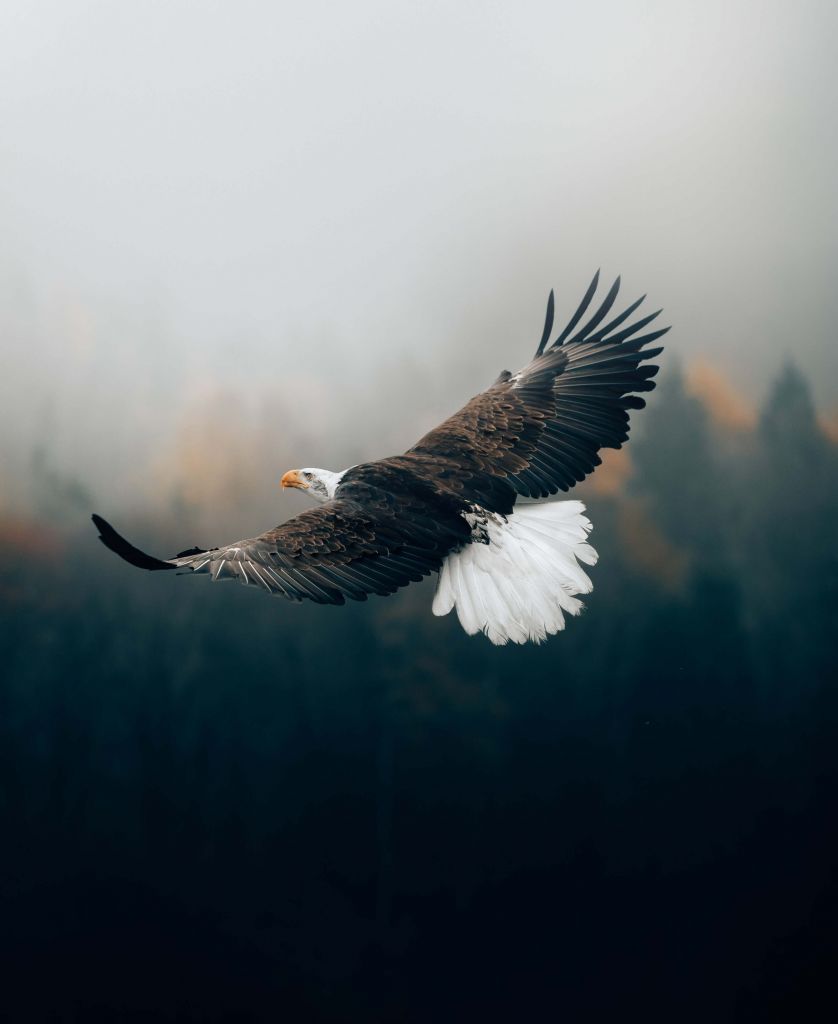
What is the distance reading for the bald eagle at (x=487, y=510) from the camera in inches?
111

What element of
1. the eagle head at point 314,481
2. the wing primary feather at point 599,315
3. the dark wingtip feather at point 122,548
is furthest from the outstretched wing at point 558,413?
the dark wingtip feather at point 122,548

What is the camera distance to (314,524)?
114 inches

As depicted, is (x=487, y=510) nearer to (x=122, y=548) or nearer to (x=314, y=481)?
(x=314, y=481)

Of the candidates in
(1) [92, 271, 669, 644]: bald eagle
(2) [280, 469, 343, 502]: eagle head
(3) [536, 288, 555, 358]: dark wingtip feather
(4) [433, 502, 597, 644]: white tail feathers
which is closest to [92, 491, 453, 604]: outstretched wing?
(1) [92, 271, 669, 644]: bald eagle

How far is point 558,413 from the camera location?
339 centimetres

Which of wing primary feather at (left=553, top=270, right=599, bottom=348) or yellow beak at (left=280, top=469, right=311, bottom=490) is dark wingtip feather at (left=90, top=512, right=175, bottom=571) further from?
wing primary feather at (left=553, top=270, right=599, bottom=348)

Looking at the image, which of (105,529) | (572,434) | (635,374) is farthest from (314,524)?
(635,374)

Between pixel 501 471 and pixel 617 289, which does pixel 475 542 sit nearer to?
pixel 501 471

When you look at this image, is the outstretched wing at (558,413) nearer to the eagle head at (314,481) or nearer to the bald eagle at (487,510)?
the bald eagle at (487,510)

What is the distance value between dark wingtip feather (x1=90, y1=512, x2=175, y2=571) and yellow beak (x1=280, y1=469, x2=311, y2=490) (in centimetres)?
83

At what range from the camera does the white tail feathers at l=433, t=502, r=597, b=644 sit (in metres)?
3.05

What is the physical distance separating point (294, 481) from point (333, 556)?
0.60 metres

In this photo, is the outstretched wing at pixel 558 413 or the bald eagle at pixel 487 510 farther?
the outstretched wing at pixel 558 413

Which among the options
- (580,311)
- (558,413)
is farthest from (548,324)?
(558,413)
